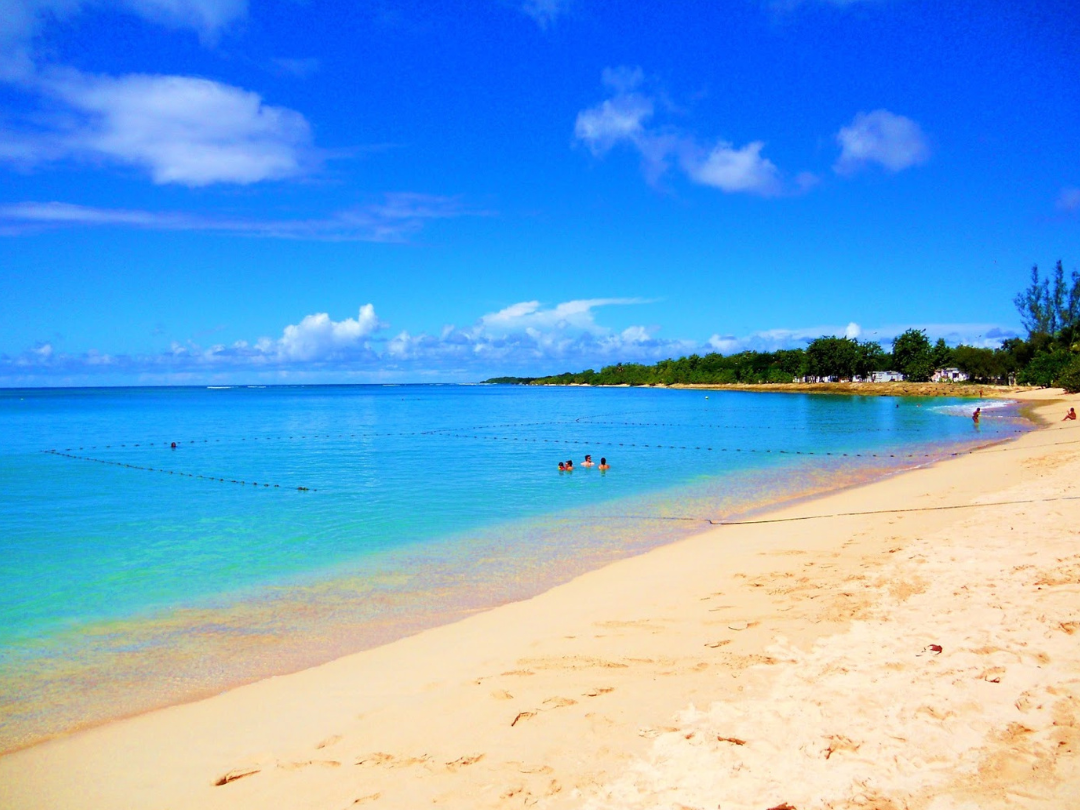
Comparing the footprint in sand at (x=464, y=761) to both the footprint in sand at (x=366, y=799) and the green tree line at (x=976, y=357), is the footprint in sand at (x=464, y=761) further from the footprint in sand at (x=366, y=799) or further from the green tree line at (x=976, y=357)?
the green tree line at (x=976, y=357)

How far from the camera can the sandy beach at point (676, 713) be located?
405cm

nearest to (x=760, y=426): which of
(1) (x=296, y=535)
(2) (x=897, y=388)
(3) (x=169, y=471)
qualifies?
(3) (x=169, y=471)

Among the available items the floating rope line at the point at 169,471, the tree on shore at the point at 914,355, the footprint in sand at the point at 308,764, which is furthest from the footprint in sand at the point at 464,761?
the tree on shore at the point at 914,355

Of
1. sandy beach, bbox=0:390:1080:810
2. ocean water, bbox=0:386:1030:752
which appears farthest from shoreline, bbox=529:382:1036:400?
sandy beach, bbox=0:390:1080:810

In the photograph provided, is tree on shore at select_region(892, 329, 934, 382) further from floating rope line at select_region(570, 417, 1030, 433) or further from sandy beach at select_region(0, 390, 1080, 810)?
sandy beach at select_region(0, 390, 1080, 810)

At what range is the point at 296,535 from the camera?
14758 mm

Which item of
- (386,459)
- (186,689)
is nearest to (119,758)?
(186,689)

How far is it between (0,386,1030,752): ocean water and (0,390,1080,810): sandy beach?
1385 millimetres

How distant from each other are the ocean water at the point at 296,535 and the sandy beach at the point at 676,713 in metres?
1.39

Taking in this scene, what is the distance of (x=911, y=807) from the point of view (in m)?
3.64

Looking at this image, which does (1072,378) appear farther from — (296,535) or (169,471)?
(169,471)

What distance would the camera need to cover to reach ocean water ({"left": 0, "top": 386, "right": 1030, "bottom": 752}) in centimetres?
779

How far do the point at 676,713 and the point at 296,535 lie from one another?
11.9 m

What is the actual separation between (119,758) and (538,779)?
366 centimetres
